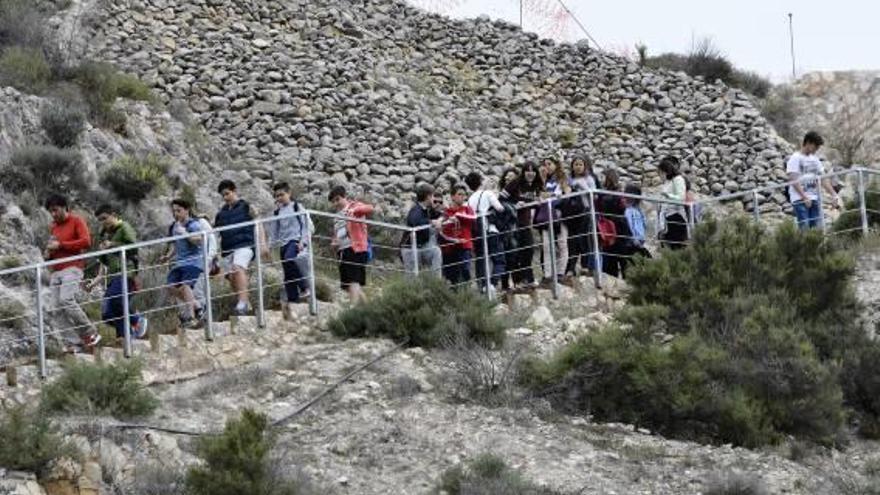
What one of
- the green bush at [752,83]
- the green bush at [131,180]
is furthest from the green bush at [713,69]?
the green bush at [131,180]

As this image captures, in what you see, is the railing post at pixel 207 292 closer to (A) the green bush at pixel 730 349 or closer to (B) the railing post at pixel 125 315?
(B) the railing post at pixel 125 315

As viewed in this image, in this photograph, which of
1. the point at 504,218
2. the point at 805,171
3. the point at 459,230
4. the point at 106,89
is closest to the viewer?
the point at 459,230

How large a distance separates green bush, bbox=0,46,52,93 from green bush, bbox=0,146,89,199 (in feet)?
9.36

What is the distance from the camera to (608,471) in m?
18.1

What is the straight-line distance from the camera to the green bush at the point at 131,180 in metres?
30.0

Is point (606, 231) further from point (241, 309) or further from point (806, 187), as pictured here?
point (241, 309)

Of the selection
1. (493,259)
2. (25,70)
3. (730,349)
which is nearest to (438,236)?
(493,259)

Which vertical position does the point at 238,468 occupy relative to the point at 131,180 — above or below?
below

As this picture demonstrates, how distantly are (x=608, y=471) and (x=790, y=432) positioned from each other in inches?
97.8

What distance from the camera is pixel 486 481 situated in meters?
17.1

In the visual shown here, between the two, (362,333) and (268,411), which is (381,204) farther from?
(268,411)

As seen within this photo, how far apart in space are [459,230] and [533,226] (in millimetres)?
944

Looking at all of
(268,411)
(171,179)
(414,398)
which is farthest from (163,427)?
(171,179)

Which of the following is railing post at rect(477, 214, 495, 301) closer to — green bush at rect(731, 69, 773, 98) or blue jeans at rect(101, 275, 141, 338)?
blue jeans at rect(101, 275, 141, 338)
